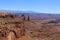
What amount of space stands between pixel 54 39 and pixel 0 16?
34013 millimetres

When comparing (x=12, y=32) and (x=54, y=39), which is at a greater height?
(x=12, y=32)

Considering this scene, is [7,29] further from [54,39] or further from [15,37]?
[54,39]

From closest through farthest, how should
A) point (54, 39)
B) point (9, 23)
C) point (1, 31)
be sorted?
point (1, 31)
point (9, 23)
point (54, 39)

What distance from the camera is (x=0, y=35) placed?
22797 mm

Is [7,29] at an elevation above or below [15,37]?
above

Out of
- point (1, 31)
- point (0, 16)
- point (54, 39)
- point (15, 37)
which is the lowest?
point (54, 39)

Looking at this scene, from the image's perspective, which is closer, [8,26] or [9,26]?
[8,26]

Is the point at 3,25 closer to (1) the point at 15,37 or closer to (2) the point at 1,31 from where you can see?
(2) the point at 1,31

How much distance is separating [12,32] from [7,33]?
225cm

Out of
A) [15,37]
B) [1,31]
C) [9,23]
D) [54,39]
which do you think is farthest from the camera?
[54,39]

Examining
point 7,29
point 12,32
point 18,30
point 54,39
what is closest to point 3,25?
point 7,29

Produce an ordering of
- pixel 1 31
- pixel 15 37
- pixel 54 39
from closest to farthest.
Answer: pixel 1 31, pixel 15 37, pixel 54 39

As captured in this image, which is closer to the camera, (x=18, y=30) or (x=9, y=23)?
(x=9, y=23)

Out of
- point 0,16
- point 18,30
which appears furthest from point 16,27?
point 0,16
